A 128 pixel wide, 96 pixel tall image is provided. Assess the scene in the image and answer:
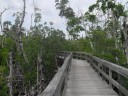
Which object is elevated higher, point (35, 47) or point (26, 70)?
point (35, 47)

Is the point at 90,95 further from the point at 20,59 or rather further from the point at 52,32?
the point at 52,32

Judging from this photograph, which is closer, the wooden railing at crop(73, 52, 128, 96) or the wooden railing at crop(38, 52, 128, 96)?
the wooden railing at crop(38, 52, 128, 96)

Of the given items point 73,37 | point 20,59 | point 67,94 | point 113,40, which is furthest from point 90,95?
point 73,37

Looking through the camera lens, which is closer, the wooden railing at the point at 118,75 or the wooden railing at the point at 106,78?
the wooden railing at the point at 106,78

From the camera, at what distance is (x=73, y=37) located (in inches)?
2768

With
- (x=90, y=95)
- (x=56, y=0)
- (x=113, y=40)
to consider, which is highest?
(x=56, y=0)

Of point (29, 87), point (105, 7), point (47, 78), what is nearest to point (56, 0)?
point (47, 78)

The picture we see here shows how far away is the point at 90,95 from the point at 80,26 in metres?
49.9

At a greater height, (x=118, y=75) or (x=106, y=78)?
(x=118, y=75)

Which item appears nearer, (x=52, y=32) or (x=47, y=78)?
(x=47, y=78)

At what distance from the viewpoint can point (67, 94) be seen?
848 cm

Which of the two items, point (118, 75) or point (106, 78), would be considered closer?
point (118, 75)

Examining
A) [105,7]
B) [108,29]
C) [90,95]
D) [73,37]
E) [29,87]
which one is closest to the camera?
[90,95]

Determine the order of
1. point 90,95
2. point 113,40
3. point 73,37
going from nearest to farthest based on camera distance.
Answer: point 90,95
point 113,40
point 73,37
